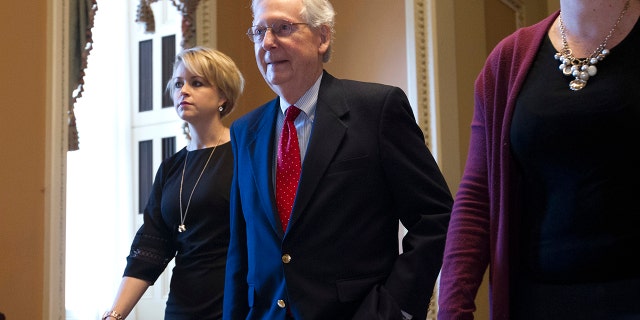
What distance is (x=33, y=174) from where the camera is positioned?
408cm

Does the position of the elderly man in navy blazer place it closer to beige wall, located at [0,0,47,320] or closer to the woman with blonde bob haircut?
the woman with blonde bob haircut

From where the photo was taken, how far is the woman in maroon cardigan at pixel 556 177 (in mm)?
1216

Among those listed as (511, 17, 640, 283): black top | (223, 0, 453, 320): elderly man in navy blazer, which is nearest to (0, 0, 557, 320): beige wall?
(223, 0, 453, 320): elderly man in navy blazer

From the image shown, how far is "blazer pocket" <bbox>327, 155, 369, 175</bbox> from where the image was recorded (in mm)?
1999

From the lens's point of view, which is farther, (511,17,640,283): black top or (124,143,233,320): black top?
(124,143,233,320): black top

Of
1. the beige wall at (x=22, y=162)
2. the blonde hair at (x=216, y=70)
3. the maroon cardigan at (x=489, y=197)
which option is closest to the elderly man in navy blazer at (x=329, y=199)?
the maroon cardigan at (x=489, y=197)

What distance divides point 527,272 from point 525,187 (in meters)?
0.14

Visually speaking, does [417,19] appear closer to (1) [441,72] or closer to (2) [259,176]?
(1) [441,72]

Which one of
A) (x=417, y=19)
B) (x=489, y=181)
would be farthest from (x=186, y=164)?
(x=417, y=19)

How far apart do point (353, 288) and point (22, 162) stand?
2.63m

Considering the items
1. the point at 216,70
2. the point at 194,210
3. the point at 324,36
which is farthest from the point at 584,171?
the point at 216,70

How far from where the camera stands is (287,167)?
2.07 metres

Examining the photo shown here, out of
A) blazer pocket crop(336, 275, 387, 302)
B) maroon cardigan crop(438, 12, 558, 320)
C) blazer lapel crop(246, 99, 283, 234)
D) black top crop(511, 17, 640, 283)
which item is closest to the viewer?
black top crop(511, 17, 640, 283)

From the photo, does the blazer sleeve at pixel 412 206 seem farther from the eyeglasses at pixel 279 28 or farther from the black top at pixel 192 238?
the black top at pixel 192 238
